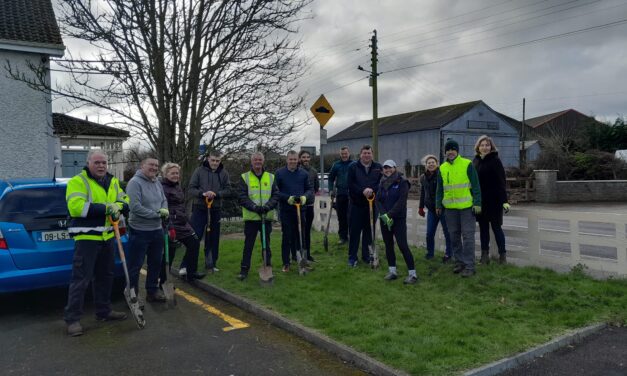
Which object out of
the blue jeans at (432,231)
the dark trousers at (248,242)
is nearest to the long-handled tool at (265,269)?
the dark trousers at (248,242)

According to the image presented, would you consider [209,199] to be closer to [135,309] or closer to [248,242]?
[248,242]

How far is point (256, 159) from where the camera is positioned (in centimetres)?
703

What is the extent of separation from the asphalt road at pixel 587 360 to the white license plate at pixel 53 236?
4.95 meters

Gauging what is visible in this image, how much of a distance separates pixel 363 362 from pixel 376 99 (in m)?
21.3

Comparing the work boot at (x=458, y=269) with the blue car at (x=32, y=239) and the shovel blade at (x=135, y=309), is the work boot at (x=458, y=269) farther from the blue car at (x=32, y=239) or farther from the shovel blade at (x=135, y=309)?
the blue car at (x=32, y=239)

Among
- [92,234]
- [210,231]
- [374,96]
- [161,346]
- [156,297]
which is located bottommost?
[161,346]

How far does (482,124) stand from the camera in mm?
44531

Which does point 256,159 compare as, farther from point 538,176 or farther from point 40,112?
point 538,176

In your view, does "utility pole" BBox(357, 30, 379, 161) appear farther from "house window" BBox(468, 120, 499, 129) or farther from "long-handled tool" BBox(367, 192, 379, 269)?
"house window" BBox(468, 120, 499, 129)

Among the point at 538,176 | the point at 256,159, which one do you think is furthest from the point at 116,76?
the point at 538,176

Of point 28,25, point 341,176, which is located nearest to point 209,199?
point 341,176

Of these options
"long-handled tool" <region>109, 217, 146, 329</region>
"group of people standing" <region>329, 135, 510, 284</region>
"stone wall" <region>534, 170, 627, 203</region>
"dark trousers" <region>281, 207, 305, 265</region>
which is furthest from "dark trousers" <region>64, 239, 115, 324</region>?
"stone wall" <region>534, 170, 627, 203</region>

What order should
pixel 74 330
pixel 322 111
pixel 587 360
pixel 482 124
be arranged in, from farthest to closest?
pixel 482 124, pixel 322 111, pixel 74 330, pixel 587 360

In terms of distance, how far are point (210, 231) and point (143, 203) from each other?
188 cm
